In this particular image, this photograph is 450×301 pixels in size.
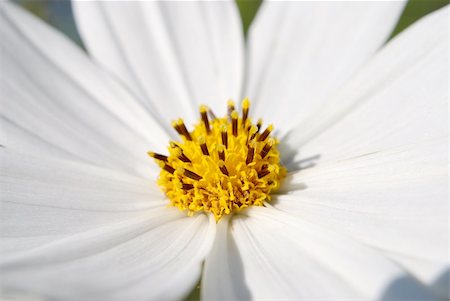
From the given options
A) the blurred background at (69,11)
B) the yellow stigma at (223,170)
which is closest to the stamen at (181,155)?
the yellow stigma at (223,170)

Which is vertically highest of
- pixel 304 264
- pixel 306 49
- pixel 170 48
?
pixel 170 48

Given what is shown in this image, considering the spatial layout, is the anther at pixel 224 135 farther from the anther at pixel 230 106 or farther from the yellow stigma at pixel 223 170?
the anther at pixel 230 106

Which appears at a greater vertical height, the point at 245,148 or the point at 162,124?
the point at 162,124

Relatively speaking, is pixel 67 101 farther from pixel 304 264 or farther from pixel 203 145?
pixel 304 264

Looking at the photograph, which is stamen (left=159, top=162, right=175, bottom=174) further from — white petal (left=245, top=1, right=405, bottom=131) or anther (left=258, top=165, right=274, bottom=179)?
white petal (left=245, top=1, right=405, bottom=131)

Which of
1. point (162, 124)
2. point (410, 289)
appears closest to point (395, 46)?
point (162, 124)

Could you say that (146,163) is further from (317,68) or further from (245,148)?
(317,68)

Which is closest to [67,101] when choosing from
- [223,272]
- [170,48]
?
[170,48]
